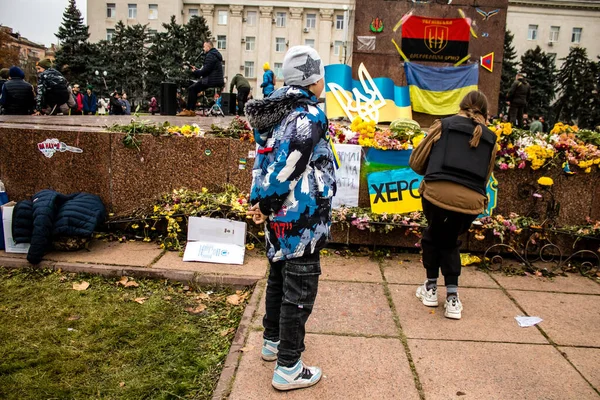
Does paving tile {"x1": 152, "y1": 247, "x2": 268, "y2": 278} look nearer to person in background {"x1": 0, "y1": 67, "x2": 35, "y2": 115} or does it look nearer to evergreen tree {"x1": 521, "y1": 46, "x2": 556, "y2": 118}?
person in background {"x1": 0, "y1": 67, "x2": 35, "y2": 115}

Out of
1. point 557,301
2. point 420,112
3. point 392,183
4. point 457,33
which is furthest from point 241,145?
point 457,33

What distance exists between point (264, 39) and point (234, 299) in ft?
208

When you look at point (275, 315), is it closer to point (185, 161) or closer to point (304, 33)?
point (185, 161)

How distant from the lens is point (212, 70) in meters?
11.2

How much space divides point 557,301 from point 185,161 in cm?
402

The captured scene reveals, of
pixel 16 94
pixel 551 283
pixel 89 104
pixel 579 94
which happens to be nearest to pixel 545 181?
pixel 551 283

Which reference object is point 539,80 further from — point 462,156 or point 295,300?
point 295,300

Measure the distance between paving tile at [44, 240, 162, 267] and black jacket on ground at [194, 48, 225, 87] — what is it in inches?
267

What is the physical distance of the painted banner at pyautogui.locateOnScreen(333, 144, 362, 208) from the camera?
5.38 m

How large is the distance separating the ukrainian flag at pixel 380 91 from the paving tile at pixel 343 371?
6255 millimetres

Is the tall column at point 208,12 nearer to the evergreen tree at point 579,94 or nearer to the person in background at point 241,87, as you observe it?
the evergreen tree at point 579,94

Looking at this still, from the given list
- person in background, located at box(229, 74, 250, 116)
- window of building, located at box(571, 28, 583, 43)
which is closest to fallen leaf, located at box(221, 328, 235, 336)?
person in background, located at box(229, 74, 250, 116)

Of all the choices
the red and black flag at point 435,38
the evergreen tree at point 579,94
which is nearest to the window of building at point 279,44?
the evergreen tree at point 579,94

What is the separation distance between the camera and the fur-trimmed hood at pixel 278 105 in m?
2.46
